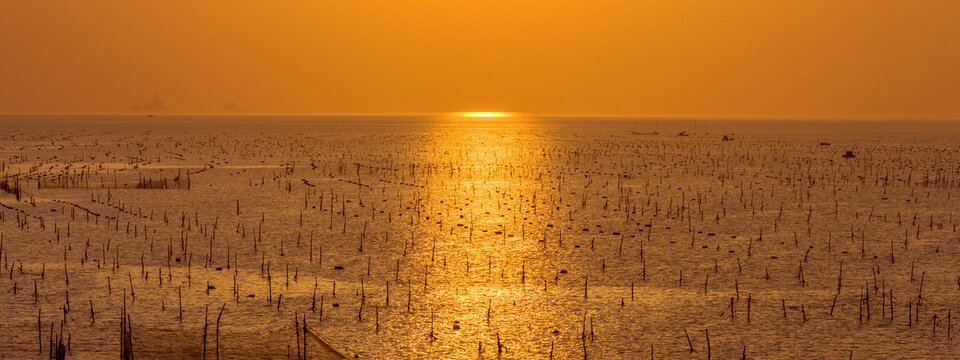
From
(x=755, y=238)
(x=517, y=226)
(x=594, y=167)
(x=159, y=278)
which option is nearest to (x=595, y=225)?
(x=517, y=226)

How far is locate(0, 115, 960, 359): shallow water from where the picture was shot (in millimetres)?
9641

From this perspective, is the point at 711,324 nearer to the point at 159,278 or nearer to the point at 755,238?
the point at 755,238

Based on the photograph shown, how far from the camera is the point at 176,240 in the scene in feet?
51.6

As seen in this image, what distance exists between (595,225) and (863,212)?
22.8 feet

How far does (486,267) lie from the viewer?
13430 mm

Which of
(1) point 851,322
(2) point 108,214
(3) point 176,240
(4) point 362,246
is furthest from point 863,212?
(2) point 108,214

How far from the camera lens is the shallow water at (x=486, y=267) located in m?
9.64

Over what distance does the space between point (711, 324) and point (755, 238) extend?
22.2ft

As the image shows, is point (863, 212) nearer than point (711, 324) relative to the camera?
No

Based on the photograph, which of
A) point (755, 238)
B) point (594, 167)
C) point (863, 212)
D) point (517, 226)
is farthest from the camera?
point (594, 167)

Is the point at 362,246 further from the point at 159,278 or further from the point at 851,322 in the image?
the point at 851,322

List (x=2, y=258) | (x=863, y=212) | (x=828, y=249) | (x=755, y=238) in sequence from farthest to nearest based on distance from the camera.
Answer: (x=863, y=212) → (x=755, y=238) → (x=828, y=249) → (x=2, y=258)

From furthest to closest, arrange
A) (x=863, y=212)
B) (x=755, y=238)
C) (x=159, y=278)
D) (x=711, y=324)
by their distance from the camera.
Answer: (x=863, y=212)
(x=755, y=238)
(x=159, y=278)
(x=711, y=324)

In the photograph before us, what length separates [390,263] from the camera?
45.6 ft
